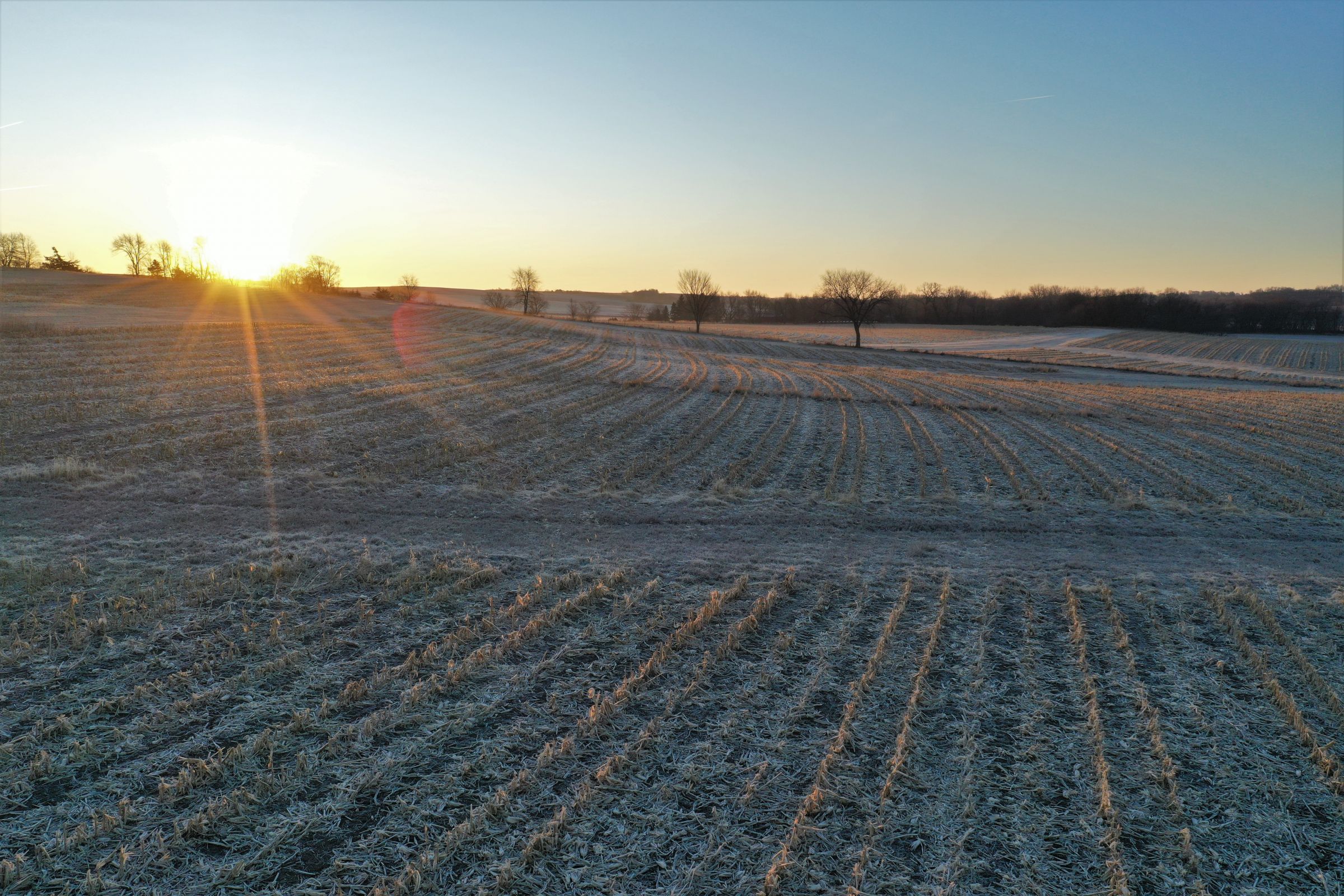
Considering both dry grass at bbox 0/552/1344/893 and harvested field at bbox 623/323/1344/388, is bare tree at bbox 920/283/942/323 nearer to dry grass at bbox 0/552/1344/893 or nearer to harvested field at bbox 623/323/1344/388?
harvested field at bbox 623/323/1344/388

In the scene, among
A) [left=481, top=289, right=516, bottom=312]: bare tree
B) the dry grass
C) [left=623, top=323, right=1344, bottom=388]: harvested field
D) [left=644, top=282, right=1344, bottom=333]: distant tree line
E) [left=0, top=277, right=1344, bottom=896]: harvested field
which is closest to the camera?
the dry grass

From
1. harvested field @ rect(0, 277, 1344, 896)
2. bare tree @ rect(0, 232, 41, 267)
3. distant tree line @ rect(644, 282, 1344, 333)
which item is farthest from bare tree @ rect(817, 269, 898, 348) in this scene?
bare tree @ rect(0, 232, 41, 267)

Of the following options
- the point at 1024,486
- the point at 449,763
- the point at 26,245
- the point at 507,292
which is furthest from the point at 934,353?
the point at 26,245

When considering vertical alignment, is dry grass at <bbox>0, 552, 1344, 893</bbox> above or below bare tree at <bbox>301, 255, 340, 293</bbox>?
below

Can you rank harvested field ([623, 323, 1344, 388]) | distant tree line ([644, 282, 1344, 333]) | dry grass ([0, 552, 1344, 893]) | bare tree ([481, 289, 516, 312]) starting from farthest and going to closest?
bare tree ([481, 289, 516, 312]) < distant tree line ([644, 282, 1344, 333]) < harvested field ([623, 323, 1344, 388]) < dry grass ([0, 552, 1344, 893])

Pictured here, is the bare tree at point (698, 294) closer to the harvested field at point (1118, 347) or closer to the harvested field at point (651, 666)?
the harvested field at point (1118, 347)

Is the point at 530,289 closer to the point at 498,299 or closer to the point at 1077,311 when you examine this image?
the point at 498,299

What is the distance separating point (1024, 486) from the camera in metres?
15.3

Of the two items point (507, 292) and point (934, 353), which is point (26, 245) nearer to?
point (507, 292)

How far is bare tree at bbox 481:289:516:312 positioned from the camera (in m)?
128

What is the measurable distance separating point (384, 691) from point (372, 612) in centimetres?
189

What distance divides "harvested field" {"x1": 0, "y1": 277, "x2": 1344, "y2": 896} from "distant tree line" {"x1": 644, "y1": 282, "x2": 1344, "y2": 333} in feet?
201

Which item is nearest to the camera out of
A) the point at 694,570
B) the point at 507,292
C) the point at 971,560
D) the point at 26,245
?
the point at 694,570

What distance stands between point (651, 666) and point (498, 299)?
129 meters
